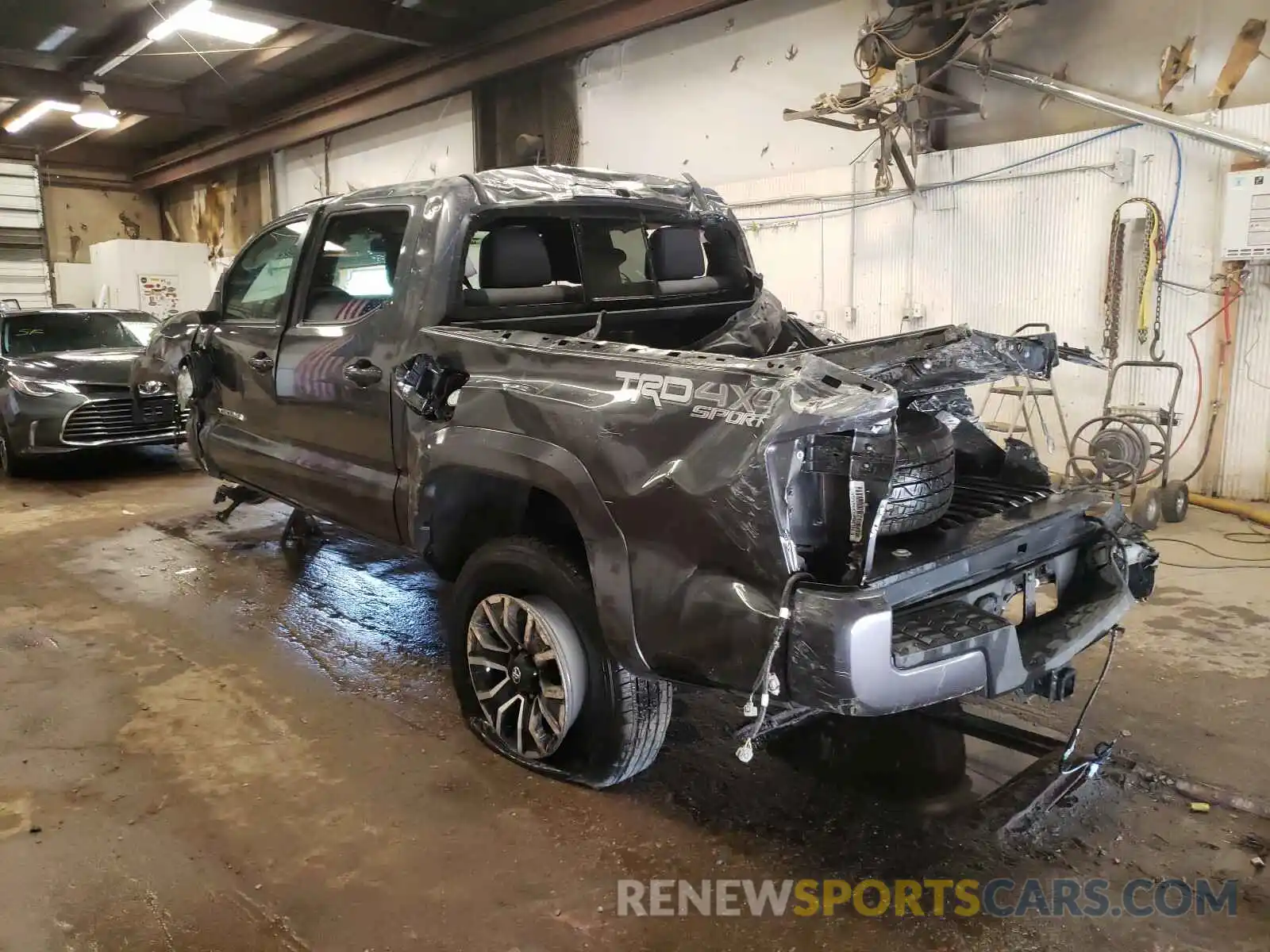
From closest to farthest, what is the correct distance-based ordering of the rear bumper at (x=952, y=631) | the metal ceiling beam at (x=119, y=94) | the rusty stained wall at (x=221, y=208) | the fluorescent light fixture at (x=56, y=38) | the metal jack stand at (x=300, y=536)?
the rear bumper at (x=952, y=631) < the metal jack stand at (x=300, y=536) < the fluorescent light fixture at (x=56, y=38) < the metal ceiling beam at (x=119, y=94) < the rusty stained wall at (x=221, y=208)

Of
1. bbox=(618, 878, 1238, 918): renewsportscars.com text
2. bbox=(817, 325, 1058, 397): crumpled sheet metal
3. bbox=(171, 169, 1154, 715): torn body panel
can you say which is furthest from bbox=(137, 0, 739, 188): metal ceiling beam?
bbox=(618, 878, 1238, 918): renewsportscars.com text

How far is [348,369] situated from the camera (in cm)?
A: 360

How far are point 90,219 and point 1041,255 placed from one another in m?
19.5

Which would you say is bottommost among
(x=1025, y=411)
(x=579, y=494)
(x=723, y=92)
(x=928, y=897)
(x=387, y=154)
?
(x=928, y=897)

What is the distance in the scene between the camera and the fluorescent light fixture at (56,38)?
1085 cm

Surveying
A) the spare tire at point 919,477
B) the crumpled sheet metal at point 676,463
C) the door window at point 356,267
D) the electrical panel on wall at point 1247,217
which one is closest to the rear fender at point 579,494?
the crumpled sheet metal at point 676,463

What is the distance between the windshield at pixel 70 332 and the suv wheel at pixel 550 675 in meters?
6.47

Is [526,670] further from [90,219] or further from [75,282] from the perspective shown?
[90,219]

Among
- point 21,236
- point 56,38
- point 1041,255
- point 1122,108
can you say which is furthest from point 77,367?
point 1122,108

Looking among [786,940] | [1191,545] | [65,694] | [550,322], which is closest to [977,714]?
[786,940]

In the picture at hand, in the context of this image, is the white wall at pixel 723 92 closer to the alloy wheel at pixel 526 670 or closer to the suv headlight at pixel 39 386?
the suv headlight at pixel 39 386

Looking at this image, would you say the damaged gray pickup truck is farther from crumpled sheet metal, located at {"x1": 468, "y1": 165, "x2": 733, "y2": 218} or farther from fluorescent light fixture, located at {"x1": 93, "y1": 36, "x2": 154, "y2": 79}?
fluorescent light fixture, located at {"x1": 93, "y1": 36, "x2": 154, "y2": 79}

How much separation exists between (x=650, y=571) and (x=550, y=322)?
4.79ft

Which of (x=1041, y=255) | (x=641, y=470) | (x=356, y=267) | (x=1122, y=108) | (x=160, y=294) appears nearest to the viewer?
(x=641, y=470)
